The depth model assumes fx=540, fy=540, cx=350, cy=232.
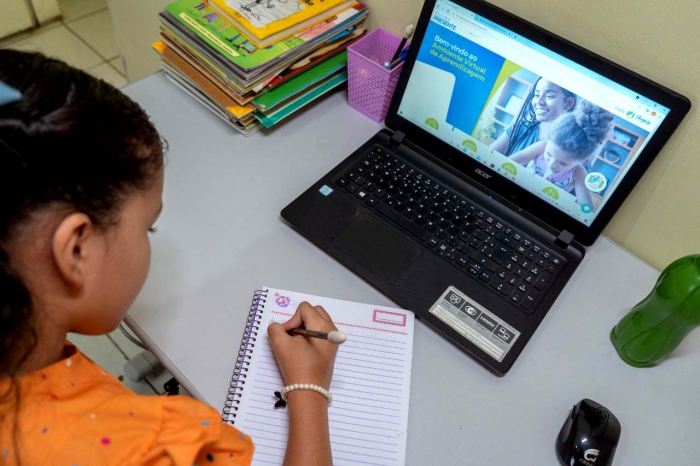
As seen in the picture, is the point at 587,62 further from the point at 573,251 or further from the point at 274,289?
the point at 274,289

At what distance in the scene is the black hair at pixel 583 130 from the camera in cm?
77

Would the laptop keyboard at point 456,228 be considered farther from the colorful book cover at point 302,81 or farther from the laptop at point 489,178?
the colorful book cover at point 302,81

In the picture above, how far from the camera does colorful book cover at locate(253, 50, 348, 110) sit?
96cm

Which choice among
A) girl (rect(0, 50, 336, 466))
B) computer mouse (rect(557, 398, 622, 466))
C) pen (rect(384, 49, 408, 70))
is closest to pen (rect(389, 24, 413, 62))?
pen (rect(384, 49, 408, 70))

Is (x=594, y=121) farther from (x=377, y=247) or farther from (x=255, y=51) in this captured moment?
(x=255, y=51)

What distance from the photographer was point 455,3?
33.1 inches

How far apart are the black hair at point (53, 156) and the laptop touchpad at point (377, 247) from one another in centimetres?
36

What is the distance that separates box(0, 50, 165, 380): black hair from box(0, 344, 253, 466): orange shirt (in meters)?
0.04

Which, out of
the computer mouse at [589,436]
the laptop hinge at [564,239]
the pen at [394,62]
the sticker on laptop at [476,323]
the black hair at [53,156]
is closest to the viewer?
the black hair at [53,156]

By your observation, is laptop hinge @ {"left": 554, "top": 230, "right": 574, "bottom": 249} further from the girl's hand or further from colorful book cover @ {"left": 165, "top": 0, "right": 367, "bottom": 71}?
colorful book cover @ {"left": 165, "top": 0, "right": 367, "bottom": 71}

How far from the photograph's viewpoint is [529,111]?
826mm

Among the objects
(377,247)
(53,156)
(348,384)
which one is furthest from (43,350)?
(377,247)

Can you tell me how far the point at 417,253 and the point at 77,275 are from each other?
0.48m

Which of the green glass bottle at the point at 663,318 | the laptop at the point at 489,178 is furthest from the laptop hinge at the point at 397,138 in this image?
the green glass bottle at the point at 663,318
